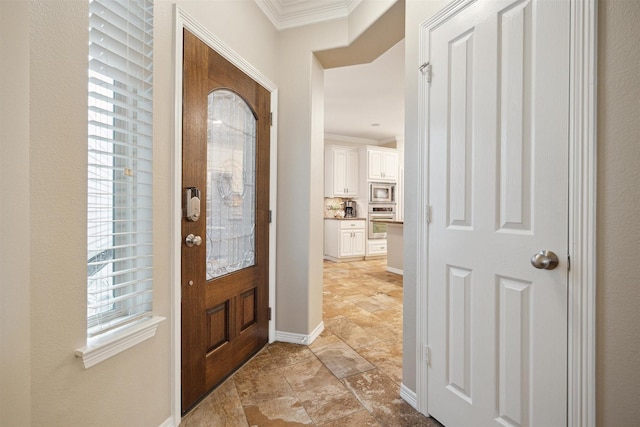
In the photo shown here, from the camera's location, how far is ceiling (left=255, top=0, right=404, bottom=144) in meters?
2.28

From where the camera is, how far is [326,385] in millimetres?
1889

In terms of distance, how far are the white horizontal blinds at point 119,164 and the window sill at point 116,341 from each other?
0.12ft

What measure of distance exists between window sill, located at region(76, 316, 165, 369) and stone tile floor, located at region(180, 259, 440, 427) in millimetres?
584

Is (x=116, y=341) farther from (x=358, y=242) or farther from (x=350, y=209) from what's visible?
(x=350, y=209)

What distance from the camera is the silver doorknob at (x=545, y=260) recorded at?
107 cm

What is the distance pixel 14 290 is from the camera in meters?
0.88

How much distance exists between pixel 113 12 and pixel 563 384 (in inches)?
83.9

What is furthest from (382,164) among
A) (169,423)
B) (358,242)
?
(169,423)

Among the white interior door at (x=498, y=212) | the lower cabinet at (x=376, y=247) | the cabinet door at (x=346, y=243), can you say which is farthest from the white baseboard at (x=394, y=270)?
the white interior door at (x=498, y=212)

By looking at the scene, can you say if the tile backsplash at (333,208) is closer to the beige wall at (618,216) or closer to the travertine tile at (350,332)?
the travertine tile at (350,332)

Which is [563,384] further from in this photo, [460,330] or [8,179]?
[8,179]

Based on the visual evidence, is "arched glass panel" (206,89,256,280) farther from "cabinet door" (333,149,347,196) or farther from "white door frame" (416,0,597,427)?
"cabinet door" (333,149,347,196)

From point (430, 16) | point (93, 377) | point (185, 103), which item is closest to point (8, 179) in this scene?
point (93, 377)

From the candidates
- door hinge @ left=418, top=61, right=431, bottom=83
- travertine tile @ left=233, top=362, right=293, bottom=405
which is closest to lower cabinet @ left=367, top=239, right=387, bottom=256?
travertine tile @ left=233, top=362, right=293, bottom=405
